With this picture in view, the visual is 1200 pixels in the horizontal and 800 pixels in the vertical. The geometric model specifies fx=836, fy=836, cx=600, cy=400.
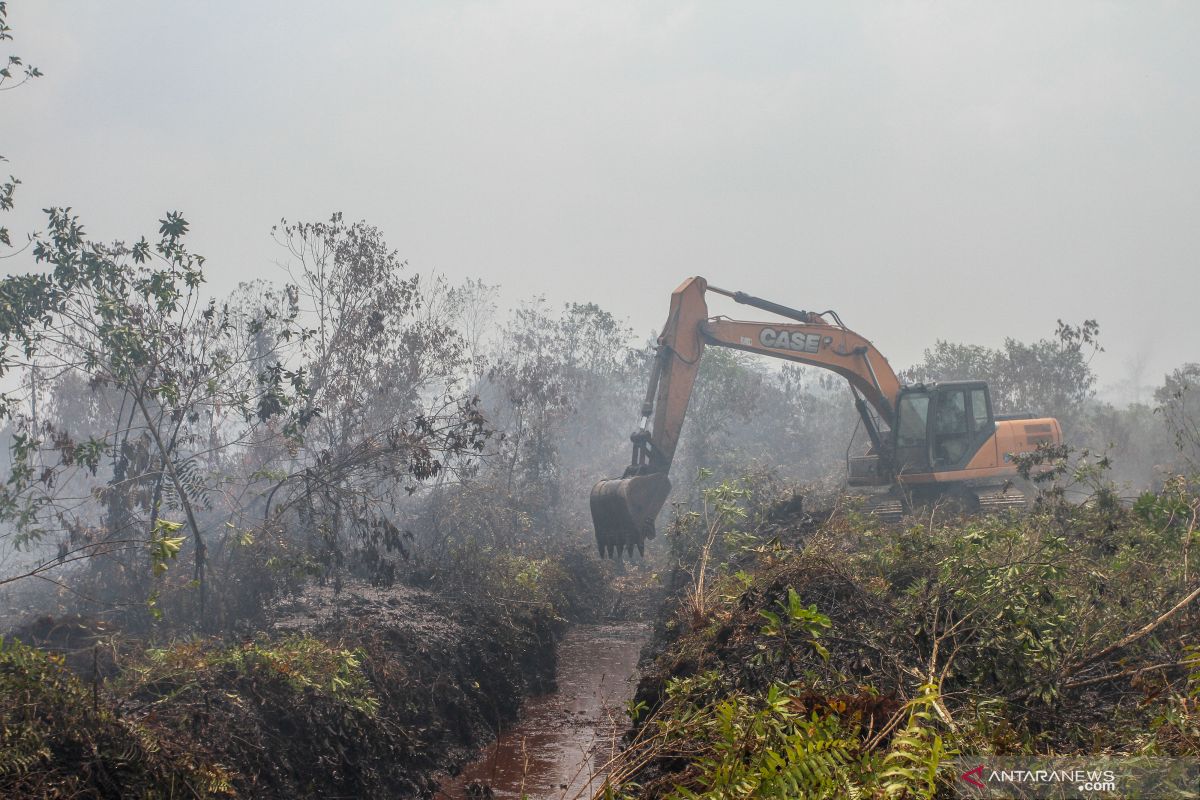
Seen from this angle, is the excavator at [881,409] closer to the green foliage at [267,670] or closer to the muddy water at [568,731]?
the muddy water at [568,731]

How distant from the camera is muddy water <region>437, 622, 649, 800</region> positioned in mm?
7148

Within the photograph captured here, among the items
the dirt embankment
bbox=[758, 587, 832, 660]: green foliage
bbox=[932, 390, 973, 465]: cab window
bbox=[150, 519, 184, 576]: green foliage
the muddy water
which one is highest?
bbox=[932, 390, 973, 465]: cab window

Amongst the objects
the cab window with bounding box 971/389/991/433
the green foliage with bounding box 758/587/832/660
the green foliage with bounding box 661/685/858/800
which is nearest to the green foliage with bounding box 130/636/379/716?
the green foliage with bounding box 758/587/832/660

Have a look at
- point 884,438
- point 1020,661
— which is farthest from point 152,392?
point 884,438

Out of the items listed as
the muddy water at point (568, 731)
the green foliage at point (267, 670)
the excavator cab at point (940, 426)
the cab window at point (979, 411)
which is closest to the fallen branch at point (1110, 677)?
the muddy water at point (568, 731)

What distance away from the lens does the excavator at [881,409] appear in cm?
1393

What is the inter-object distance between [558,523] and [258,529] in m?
10.8

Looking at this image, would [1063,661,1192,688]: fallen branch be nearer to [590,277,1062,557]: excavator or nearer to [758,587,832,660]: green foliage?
[758,587,832,660]: green foliage

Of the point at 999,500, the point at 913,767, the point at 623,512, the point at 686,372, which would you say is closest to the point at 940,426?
the point at 999,500

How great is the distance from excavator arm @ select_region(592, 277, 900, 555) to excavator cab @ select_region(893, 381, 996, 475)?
34 cm

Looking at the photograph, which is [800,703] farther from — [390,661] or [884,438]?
[884,438]

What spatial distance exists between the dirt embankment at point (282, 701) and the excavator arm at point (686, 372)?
2.27 meters

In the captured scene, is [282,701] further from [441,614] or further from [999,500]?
[999,500]

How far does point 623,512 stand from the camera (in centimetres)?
1216
